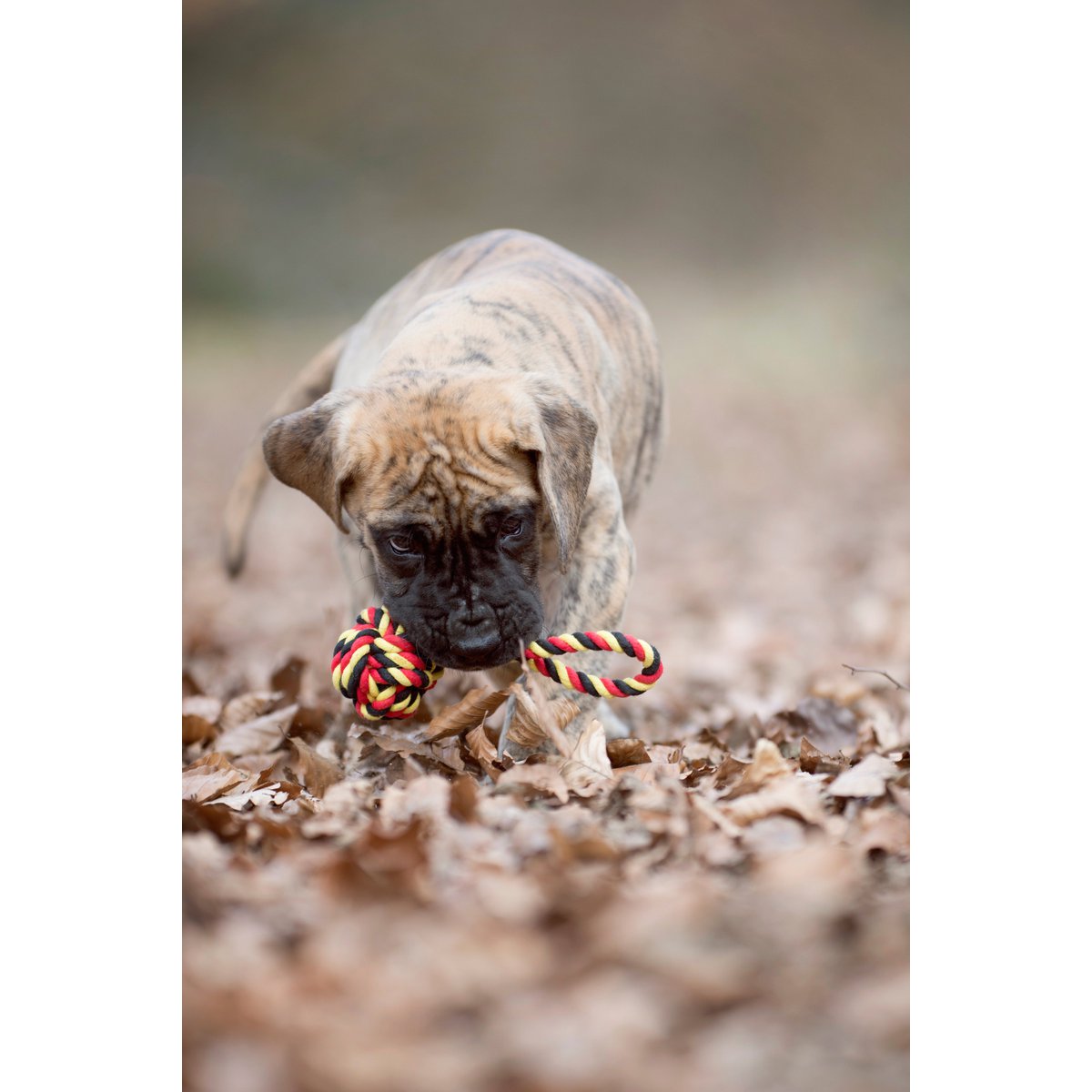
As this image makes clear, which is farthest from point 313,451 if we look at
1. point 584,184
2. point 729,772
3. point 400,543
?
point 584,184

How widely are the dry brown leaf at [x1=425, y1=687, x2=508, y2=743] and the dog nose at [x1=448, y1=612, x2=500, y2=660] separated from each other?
0.18m

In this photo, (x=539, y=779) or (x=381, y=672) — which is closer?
(x=539, y=779)

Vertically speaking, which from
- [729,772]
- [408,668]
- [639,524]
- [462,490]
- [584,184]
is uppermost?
[584,184]

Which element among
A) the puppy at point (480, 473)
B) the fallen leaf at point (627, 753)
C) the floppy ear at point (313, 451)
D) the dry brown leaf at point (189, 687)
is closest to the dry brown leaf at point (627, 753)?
the fallen leaf at point (627, 753)

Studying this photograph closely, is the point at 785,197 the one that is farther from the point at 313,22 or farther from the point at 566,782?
the point at 566,782

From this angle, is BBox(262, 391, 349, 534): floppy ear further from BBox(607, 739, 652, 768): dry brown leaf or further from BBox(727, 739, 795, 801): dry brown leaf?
BBox(727, 739, 795, 801): dry brown leaf

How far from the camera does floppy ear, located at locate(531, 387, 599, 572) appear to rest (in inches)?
116

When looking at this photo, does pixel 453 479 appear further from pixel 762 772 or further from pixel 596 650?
pixel 762 772

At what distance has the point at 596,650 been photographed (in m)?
2.99

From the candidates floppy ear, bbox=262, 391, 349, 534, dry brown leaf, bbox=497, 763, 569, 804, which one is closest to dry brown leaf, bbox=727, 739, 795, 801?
dry brown leaf, bbox=497, 763, 569, 804

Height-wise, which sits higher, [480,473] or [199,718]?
[480,473]

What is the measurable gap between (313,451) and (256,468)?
60.4 inches

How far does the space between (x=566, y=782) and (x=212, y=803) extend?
894mm

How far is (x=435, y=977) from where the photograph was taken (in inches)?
79.1
